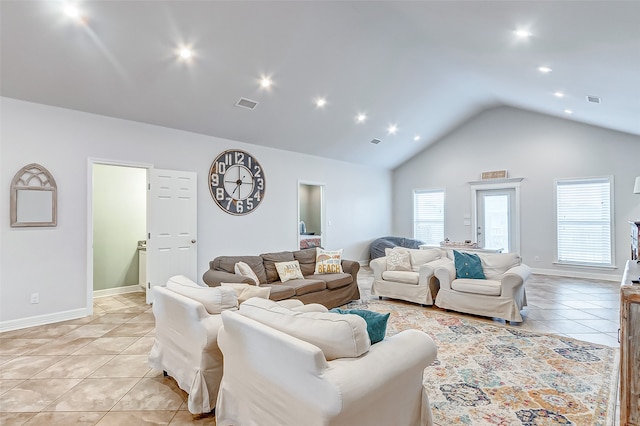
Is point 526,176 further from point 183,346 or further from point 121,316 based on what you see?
point 121,316

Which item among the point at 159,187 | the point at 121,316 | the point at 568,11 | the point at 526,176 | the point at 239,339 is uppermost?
the point at 568,11

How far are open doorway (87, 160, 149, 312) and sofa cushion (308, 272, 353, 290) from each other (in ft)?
11.2

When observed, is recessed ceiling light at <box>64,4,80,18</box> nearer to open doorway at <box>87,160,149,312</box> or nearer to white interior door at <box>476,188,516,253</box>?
open doorway at <box>87,160,149,312</box>

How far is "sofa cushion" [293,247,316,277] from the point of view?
16.0ft

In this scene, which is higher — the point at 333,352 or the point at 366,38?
the point at 366,38

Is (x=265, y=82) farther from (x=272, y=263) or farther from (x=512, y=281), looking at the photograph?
(x=512, y=281)

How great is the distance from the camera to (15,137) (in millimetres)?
3855

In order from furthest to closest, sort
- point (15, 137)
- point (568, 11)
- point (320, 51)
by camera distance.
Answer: point (320, 51)
point (15, 137)
point (568, 11)

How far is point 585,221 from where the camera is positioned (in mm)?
6664

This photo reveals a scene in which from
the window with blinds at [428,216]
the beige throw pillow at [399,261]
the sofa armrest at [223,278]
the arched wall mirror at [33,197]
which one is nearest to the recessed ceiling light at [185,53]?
the arched wall mirror at [33,197]

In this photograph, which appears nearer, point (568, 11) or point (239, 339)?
point (239, 339)

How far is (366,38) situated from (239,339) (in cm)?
413

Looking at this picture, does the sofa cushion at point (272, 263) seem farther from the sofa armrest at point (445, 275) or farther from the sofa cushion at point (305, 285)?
the sofa armrest at point (445, 275)

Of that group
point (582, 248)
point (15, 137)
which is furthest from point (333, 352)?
point (582, 248)
